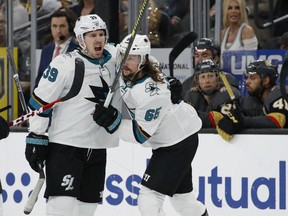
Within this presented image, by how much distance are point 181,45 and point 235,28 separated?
0.41 metres

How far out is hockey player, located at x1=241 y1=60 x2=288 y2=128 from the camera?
6.85m

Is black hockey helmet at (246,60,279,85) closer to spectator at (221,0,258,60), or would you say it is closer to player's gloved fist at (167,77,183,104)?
spectator at (221,0,258,60)

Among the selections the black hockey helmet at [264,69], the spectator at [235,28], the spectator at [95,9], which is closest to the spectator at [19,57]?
the spectator at [95,9]

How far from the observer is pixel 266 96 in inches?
280

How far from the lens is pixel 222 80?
713cm

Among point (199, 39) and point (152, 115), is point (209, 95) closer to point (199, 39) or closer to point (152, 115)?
point (199, 39)

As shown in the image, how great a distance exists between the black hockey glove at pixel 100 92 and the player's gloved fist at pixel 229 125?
1.02 meters

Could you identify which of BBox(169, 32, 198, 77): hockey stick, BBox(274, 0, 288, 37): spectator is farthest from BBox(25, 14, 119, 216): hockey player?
BBox(274, 0, 288, 37): spectator

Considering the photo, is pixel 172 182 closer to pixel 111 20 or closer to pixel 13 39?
pixel 111 20

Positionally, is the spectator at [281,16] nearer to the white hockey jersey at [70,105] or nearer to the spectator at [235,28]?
the spectator at [235,28]

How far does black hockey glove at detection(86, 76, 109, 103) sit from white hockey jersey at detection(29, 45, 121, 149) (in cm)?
2

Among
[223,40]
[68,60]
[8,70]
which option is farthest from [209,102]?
[8,70]

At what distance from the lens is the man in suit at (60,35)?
27.1 ft

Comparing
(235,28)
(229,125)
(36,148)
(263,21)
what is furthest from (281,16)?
(36,148)
